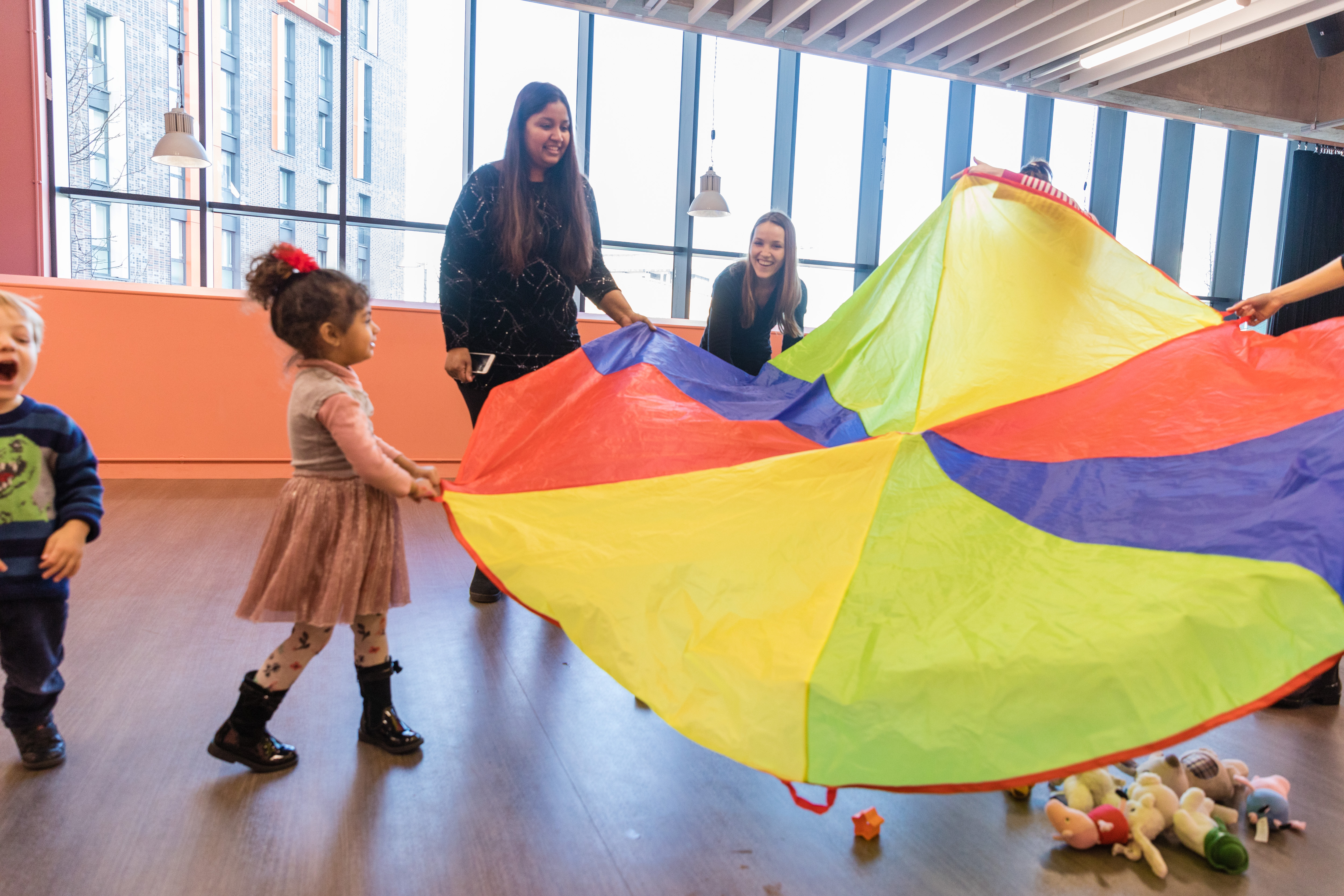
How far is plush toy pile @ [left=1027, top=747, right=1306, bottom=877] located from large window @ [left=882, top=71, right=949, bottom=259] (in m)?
6.52

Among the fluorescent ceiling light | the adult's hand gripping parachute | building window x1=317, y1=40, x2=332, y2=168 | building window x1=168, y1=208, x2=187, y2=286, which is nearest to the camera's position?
the adult's hand gripping parachute

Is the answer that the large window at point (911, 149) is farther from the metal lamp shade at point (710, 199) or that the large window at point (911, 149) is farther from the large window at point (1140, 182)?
the metal lamp shade at point (710, 199)

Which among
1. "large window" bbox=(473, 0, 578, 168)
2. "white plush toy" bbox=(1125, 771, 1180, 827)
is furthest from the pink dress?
"large window" bbox=(473, 0, 578, 168)

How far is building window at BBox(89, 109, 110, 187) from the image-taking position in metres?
5.20

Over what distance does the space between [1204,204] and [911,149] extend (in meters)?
3.26

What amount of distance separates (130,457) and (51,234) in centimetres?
197

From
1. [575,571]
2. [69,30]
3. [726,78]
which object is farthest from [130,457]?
[726,78]

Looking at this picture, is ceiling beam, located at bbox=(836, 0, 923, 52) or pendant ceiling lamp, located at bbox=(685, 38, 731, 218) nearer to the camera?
ceiling beam, located at bbox=(836, 0, 923, 52)

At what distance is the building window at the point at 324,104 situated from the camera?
19.4 ft

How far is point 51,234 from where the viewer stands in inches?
196

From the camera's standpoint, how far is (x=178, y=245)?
5633 millimetres

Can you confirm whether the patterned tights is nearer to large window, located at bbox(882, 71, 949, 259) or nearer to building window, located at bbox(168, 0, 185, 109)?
building window, located at bbox(168, 0, 185, 109)

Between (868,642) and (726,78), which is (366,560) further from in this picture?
(726,78)

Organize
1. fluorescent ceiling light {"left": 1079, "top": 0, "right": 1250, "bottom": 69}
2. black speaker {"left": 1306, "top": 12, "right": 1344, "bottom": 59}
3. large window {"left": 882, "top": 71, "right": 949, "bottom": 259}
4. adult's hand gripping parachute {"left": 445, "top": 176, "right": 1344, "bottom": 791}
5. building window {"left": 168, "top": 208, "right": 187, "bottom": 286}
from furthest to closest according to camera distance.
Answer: large window {"left": 882, "top": 71, "right": 949, "bottom": 259} → building window {"left": 168, "top": 208, "right": 187, "bottom": 286} → black speaker {"left": 1306, "top": 12, "right": 1344, "bottom": 59} → fluorescent ceiling light {"left": 1079, "top": 0, "right": 1250, "bottom": 69} → adult's hand gripping parachute {"left": 445, "top": 176, "right": 1344, "bottom": 791}
